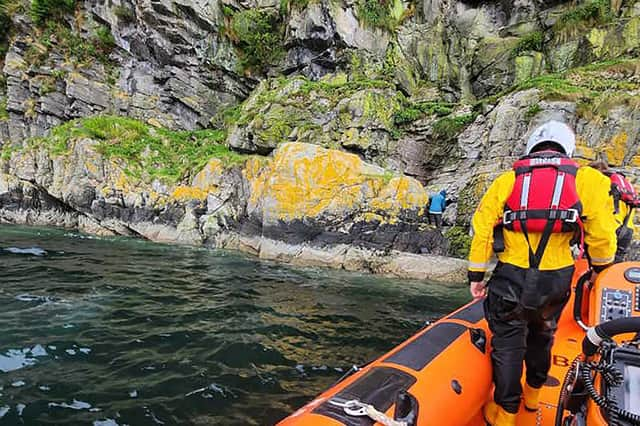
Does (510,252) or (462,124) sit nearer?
(510,252)

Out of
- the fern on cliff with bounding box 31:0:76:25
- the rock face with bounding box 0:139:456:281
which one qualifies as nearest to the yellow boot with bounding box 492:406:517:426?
the rock face with bounding box 0:139:456:281

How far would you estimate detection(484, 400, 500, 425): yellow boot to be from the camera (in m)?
2.38

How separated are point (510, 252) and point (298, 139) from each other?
11750 mm

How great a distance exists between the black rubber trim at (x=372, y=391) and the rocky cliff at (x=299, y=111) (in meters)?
7.05

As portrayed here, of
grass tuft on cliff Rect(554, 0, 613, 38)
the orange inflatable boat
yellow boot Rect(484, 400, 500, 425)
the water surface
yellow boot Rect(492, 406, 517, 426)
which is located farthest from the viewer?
grass tuft on cliff Rect(554, 0, 613, 38)

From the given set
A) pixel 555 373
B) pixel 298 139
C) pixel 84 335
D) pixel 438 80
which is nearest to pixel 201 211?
pixel 298 139

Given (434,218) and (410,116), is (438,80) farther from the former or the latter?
(434,218)

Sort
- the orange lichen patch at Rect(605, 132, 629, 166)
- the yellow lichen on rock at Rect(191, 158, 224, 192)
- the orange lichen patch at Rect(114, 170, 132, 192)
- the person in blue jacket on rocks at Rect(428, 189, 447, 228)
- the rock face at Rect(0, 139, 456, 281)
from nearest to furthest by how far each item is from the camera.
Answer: the orange lichen patch at Rect(605, 132, 629, 166) < the rock face at Rect(0, 139, 456, 281) < the person in blue jacket on rocks at Rect(428, 189, 447, 228) < the yellow lichen on rock at Rect(191, 158, 224, 192) < the orange lichen patch at Rect(114, 170, 132, 192)

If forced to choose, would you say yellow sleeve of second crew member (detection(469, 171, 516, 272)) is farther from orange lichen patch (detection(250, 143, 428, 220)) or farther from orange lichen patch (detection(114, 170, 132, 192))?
orange lichen patch (detection(114, 170, 132, 192))

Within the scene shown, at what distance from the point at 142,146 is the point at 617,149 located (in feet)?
56.9

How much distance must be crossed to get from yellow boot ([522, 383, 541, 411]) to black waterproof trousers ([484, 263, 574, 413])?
0.19 feet

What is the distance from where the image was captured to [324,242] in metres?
9.96

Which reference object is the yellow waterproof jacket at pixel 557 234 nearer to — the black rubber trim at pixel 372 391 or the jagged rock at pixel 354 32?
the black rubber trim at pixel 372 391

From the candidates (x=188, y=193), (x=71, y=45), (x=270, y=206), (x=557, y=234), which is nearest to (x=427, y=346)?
(x=557, y=234)
